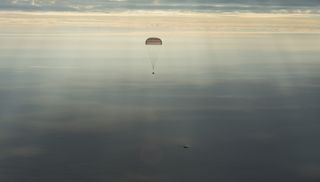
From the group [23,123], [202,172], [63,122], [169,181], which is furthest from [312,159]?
[23,123]

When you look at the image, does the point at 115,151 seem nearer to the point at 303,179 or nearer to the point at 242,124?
the point at 303,179

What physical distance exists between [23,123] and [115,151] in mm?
60505

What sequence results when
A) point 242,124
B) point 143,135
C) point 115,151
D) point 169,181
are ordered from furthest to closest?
point 242,124, point 143,135, point 115,151, point 169,181

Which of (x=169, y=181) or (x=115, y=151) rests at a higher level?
(x=115, y=151)

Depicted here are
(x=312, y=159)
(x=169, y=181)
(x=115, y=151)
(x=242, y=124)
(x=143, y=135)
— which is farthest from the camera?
(x=242, y=124)

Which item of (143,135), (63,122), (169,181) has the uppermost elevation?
(63,122)

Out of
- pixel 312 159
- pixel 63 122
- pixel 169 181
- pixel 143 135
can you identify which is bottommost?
pixel 169 181

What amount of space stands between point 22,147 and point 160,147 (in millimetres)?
32661

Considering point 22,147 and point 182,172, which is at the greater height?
point 22,147

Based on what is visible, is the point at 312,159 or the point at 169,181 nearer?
the point at 169,181

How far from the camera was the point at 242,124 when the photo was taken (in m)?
177

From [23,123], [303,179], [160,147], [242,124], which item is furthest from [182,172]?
[23,123]

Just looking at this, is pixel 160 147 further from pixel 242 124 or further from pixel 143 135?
pixel 242 124

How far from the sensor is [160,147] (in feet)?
458
